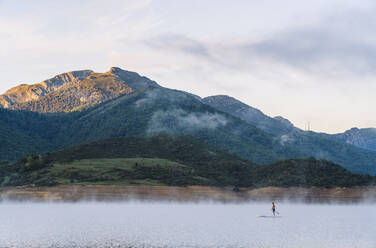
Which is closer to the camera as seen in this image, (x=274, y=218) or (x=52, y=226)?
(x=52, y=226)

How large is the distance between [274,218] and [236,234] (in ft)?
176

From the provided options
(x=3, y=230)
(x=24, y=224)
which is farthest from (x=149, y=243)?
(x=24, y=224)

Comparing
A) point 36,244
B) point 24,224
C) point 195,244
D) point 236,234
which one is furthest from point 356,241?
point 24,224

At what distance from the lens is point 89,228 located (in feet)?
389

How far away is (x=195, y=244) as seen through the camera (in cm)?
8931

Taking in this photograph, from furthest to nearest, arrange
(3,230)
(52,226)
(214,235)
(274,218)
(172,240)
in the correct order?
(274,218)
(52,226)
(3,230)
(214,235)
(172,240)

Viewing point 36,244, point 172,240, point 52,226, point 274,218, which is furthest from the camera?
point 274,218

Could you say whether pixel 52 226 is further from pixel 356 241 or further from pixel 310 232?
pixel 356 241

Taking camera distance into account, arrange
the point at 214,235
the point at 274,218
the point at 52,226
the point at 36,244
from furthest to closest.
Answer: the point at 274,218 < the point at 52,226 < the point at 214,235 < the point at 36,244

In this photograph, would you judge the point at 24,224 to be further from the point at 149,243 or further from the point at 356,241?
the point at 356,241

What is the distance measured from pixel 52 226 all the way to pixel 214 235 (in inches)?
1689

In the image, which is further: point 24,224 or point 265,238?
point 24,224

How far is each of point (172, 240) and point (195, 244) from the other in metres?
6.57

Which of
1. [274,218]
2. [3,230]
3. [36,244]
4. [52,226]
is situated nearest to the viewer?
[36,244]
